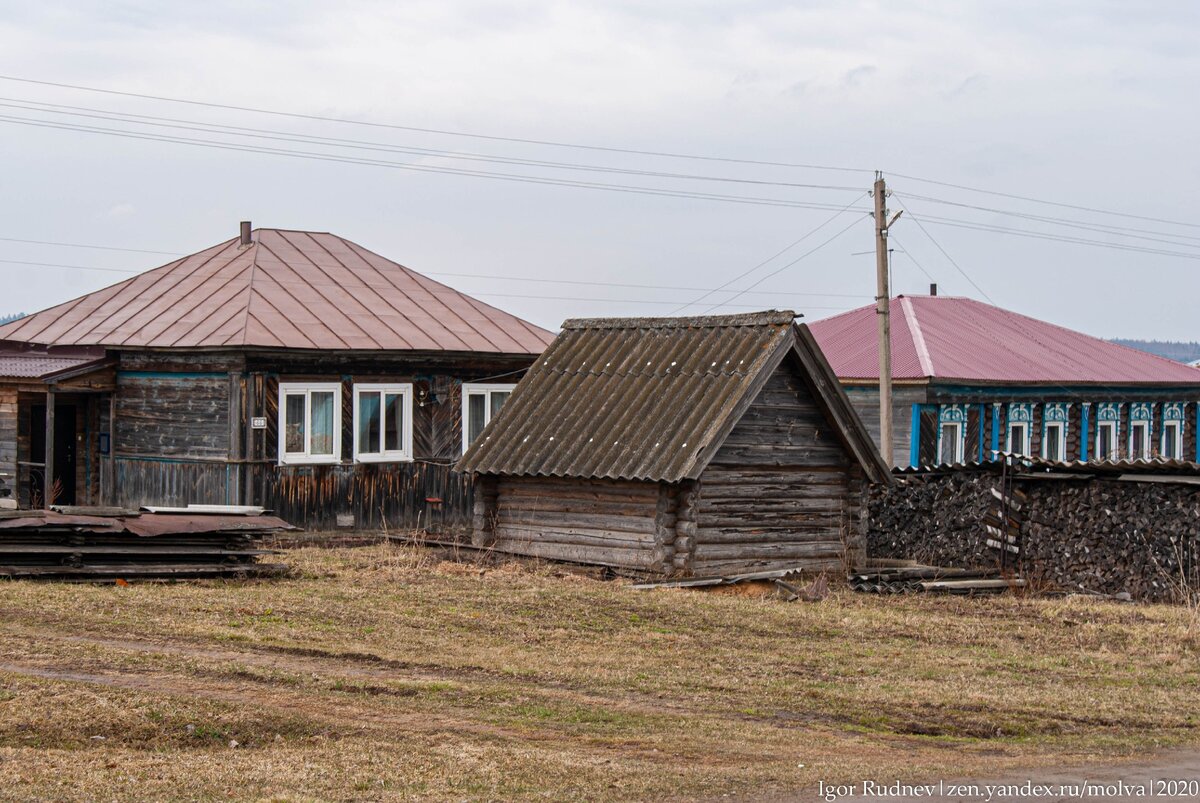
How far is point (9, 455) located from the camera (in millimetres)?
26109

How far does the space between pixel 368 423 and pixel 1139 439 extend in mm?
26125

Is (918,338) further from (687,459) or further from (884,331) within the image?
(687,459)

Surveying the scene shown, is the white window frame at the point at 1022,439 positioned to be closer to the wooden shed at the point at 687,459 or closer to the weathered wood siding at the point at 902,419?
the weathered wood siding at the point at 902,419

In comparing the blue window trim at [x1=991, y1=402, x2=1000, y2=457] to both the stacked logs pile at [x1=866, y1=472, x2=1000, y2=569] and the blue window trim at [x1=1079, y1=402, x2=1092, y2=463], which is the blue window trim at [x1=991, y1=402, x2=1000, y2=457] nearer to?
the blue window trim at [x1=1079, y1=402, x2=1092, y2=463]

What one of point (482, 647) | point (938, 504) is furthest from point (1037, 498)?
point (482, 647)

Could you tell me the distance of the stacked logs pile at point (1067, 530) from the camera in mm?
20688

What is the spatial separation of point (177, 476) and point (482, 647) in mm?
12675

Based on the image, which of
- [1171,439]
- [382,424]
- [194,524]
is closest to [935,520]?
[382,424]

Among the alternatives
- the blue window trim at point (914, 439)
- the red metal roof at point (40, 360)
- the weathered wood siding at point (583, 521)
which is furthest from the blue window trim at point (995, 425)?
the red metal roof at point (40, 360)

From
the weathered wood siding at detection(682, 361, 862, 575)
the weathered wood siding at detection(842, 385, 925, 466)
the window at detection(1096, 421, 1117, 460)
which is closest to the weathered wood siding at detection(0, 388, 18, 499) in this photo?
the weathered wood siding at detection(682, 361, 862, 575)

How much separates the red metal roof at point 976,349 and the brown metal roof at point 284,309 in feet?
40.8

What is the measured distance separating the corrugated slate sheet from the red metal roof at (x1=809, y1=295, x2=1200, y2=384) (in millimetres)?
14983

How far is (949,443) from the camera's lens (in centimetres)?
3728

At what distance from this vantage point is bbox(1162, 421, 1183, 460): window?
4431 cm
